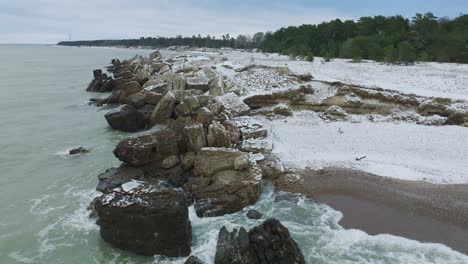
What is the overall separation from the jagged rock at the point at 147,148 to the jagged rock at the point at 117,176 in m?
0.37

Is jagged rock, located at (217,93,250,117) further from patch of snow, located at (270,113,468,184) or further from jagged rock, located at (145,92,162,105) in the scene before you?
jagged rock, located at (145,92,162,105)

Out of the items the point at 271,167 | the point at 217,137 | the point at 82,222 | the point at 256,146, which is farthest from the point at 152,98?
the point at 82,222

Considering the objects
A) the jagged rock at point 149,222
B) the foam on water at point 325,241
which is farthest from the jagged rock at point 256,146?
the jagged rock at point 149,222

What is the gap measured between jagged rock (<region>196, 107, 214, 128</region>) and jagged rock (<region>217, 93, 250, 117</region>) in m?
4.45

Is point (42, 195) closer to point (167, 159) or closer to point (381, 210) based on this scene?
point (167, 159)

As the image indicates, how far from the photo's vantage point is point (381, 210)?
1584cm

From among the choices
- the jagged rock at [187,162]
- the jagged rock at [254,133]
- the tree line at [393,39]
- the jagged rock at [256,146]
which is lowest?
the jagged rock at [187,162]

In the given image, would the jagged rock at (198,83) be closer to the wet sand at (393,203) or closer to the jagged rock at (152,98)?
the jagged rock at (152,98)

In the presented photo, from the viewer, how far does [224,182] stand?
16.8 m

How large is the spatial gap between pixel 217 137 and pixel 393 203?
30.3 feet

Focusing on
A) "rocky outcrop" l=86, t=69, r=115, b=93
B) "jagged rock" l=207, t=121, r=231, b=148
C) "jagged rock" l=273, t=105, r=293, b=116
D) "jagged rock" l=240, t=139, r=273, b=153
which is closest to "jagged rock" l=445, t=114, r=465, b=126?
"jagged rock" l=273, t=105, r=293, b=116

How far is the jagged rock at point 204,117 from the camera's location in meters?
22.8

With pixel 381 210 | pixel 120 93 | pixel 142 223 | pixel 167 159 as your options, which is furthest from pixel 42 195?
pixel 120 93

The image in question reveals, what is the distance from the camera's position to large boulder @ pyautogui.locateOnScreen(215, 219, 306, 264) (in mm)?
11656
